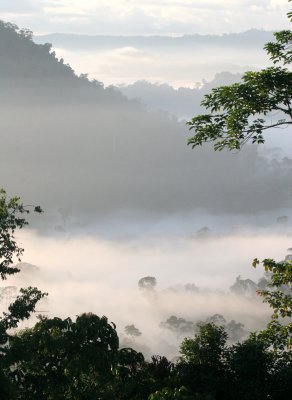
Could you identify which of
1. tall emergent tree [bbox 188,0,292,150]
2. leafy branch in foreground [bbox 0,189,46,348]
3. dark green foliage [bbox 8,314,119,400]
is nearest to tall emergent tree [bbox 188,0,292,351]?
tall emergent tree [bbox 188,0,292,150]

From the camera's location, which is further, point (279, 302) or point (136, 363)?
point (136, 363)

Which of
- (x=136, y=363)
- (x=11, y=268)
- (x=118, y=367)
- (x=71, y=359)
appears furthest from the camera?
(x=11, y=268)

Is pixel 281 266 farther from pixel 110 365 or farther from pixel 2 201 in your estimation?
pixel 2 201

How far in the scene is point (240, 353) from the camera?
1570 centimetres

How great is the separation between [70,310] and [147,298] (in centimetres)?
3382

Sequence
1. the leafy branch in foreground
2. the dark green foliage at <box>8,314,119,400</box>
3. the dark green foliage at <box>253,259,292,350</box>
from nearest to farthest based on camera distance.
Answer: the dark green foliage at <box>8,314,119,400</box>
the dark green foliage at <box>253,259,292,350</box>
the leafy branch in foreground

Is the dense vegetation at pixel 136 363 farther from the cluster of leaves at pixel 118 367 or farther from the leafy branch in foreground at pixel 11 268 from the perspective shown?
the leafy branch in foreground at pixel 11 268

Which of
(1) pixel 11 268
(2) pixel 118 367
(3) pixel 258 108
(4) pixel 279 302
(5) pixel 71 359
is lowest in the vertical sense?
(2) pixel 118 367

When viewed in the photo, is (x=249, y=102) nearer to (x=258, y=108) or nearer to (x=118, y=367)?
(x=258, y=108)

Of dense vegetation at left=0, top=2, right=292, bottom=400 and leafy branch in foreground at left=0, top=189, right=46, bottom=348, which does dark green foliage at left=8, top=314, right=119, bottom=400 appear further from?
leafy branch in foreground at left=0, top=189, right=46, bottom=348

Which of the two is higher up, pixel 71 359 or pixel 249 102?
pixel 249 102

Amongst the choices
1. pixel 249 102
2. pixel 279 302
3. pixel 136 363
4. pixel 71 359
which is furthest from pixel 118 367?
pixel 249 102

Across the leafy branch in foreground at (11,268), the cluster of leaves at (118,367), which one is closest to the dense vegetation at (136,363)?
the cluster of leaves at (118,367)

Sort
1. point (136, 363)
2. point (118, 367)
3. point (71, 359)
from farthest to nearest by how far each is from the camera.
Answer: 1. point (136, 363)
2. point (118, 367)
3. point (71, 359)
